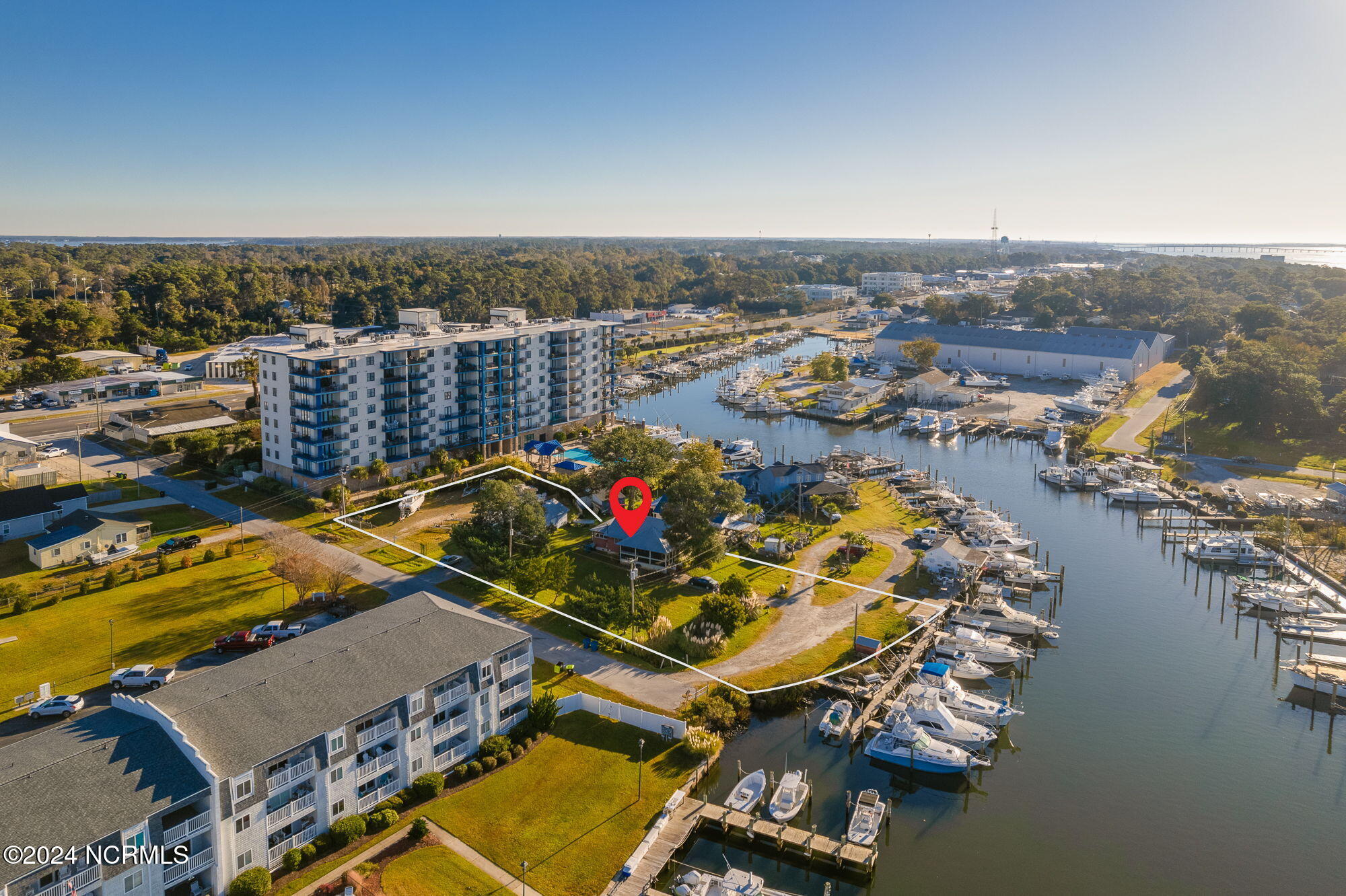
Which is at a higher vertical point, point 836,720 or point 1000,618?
point 1000,618

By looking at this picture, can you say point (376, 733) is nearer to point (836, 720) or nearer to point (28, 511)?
point (836, 720)

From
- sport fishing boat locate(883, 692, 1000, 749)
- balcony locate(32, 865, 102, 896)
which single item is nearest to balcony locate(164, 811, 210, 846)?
balcony locate(32, 865, 102, 896)

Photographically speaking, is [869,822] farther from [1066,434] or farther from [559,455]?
[1066,434]

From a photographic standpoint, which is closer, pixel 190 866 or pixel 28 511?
pixel 190 866

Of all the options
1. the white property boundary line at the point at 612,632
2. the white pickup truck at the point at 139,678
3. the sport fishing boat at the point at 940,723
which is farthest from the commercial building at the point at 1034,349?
the white pickup truck at the point at 139,678

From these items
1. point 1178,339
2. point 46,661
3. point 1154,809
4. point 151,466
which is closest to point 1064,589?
point 1154,809

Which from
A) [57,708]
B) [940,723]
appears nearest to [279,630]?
[57,708]
